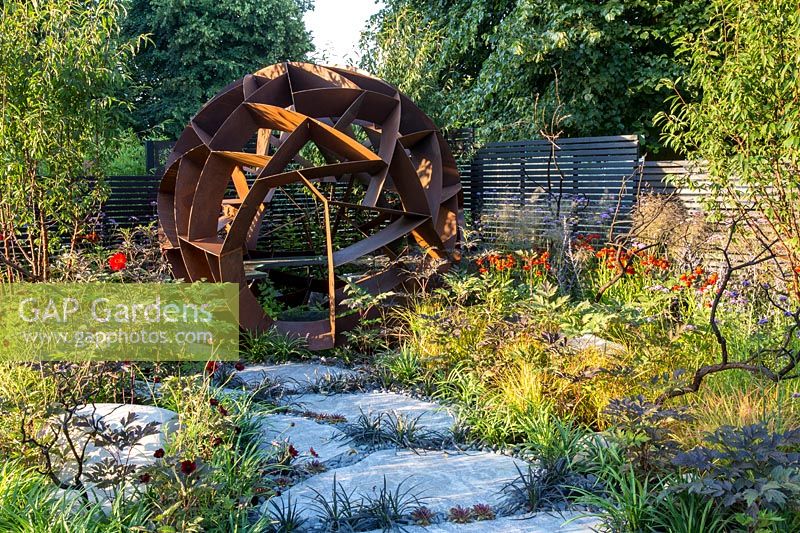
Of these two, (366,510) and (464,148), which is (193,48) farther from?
(366,510)

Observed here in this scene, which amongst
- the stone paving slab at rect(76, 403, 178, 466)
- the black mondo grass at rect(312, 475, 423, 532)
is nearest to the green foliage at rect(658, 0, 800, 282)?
the black mondo grass at rect(312, 475, 423, 532)

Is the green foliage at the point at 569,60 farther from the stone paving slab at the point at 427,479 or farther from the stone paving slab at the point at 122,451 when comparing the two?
the stone paving slab at the point at 122,451

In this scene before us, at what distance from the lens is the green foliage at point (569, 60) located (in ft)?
39.4

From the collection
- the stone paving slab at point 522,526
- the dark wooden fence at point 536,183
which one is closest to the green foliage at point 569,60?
the dark wooden fence at point 536,183

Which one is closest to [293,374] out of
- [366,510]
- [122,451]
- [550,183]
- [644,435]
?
[122,451]

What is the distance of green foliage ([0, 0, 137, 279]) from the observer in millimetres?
5363

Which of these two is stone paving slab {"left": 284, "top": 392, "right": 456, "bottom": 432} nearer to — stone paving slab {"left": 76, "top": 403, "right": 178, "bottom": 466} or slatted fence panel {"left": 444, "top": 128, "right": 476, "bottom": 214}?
stone paving slab {"left": 76, "top": 403, "right": 178, "bottom": 466}

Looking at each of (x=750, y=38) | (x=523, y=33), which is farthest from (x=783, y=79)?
(x=523, y=33)

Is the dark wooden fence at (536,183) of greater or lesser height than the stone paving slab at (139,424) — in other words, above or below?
above

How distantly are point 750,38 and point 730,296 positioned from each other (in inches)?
78.3

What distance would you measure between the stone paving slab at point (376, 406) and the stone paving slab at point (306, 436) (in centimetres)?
27

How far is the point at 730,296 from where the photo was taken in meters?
5.52

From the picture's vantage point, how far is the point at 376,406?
191 inches

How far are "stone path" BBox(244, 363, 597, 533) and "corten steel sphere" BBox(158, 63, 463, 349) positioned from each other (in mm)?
1527
